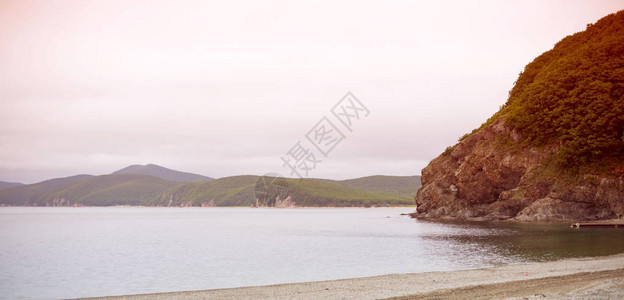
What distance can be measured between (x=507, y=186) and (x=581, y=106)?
26.0 m

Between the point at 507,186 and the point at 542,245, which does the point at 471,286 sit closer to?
the point at 542,245

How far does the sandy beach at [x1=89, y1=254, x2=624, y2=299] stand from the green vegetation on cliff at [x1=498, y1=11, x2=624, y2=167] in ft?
209

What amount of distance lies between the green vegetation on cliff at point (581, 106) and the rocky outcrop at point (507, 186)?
3.77 metres

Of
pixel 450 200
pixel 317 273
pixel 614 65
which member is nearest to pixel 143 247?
pixel 317 273

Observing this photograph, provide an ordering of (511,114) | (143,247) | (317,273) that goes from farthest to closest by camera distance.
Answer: (511,114)
(143,247)
(317,273)

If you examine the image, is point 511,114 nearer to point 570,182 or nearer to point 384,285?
point 570,182

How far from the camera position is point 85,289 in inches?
1287

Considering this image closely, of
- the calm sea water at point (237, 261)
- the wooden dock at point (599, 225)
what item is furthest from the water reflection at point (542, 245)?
the wooden dock at point (599, 225)

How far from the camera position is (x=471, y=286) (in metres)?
25.6

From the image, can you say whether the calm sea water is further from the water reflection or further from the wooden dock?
the wooden dock

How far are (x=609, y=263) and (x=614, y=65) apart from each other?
7407 centimetres

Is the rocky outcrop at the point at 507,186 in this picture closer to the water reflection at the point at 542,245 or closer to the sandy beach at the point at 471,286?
the water reflection at the point at 542,245

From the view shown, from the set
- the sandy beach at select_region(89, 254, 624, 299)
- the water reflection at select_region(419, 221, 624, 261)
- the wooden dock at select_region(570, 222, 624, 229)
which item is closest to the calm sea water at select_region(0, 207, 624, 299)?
the water reflection at select_region(419, 221, 624, 261)

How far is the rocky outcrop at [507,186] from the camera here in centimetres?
8938
